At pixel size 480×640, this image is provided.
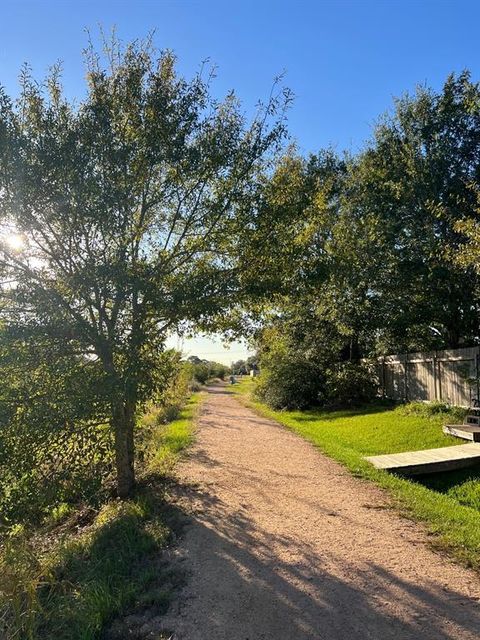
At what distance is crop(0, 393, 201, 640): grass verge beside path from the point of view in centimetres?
412

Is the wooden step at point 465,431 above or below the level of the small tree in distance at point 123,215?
below

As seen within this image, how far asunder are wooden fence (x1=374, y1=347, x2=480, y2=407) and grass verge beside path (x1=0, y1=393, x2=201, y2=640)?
9.27 metres

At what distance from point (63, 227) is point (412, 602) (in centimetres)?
525

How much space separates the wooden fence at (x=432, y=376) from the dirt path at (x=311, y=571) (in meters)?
6.68

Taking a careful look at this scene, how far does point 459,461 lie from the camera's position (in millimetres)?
9148

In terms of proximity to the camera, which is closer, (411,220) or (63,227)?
(63,227)

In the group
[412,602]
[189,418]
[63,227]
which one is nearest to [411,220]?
[189,418]

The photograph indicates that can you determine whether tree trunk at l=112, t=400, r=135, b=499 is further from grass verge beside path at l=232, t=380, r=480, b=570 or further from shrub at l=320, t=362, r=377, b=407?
shrub at l=320, t=362, r=377, b=407

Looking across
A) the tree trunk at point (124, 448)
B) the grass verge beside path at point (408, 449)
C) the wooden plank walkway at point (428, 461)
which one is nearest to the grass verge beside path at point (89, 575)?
the tree trunk at point (124, 448)

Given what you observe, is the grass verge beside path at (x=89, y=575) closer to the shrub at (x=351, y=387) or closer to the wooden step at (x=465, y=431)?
the wooden step at (x=465, y=431)

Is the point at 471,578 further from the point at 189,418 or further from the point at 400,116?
the point at 400,116

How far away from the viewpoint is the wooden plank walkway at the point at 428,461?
8.87 metres

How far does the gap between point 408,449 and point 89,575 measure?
25.9 ft

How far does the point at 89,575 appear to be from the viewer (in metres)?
5.05
